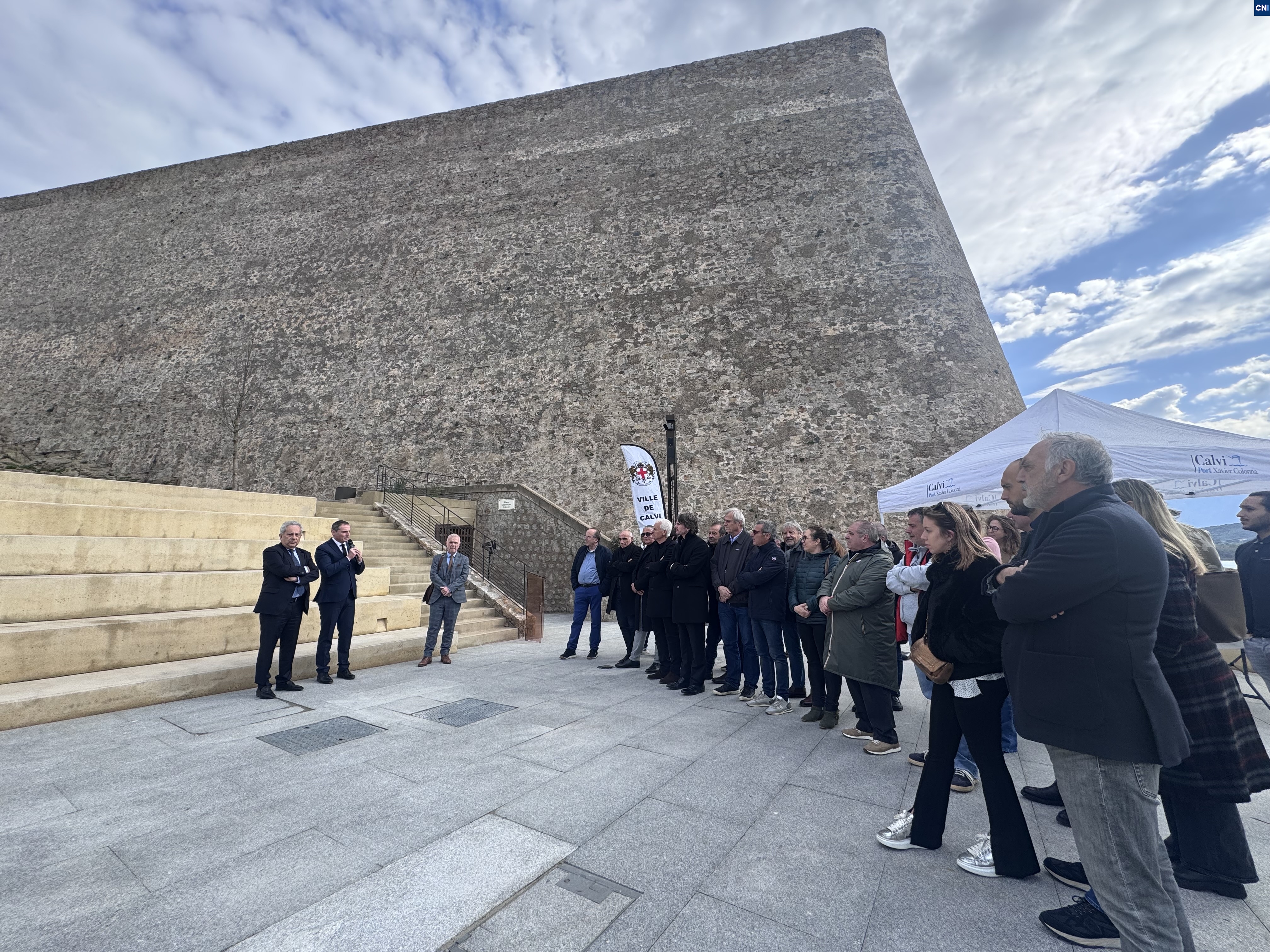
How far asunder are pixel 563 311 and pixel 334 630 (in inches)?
545

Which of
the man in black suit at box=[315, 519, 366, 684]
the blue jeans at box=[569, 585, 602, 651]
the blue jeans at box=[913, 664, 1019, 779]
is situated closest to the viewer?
the blue jeans at box=[913, 664, 1019, 779]

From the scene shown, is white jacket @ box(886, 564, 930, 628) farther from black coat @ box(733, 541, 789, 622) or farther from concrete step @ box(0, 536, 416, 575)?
concrete step @ box(0, 536, 416, 575)

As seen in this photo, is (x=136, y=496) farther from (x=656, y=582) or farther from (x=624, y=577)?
(x=656, y=582)

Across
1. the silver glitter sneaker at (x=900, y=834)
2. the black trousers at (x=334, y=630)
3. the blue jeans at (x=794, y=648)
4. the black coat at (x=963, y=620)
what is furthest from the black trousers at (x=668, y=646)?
the black coat at (x=963, y=620)

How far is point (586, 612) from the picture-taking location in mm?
7730

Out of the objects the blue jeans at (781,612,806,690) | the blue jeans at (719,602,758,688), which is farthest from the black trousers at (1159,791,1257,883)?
the blue jeans at (719,602,758,688)

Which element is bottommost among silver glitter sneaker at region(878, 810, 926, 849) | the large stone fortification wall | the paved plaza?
the paved plaza

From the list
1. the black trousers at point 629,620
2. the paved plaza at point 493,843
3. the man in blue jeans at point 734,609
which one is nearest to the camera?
the paved plaza at point 493,843

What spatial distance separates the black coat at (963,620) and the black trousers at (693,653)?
320 cm

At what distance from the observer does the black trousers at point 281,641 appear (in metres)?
5.11

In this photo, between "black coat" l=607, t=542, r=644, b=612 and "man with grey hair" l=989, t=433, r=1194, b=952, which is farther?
"black coat" l=607, t=542, r=644, b=612

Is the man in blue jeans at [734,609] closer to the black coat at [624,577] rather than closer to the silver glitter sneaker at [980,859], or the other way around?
the black coat at [624,577]

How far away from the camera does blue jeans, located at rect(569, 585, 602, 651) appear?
762cm

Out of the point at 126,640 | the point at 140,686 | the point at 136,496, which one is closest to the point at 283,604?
the point at 140,686
